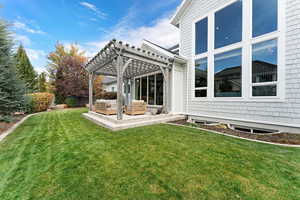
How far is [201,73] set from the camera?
634cm

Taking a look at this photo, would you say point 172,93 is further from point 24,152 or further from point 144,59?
point 24,152

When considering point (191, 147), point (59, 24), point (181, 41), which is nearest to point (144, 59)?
point (181, 41)

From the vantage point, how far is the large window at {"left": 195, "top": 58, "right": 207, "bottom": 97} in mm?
6199

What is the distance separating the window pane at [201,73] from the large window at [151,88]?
228cm

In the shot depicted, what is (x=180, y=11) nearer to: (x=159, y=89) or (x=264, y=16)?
(x=264, y=16)

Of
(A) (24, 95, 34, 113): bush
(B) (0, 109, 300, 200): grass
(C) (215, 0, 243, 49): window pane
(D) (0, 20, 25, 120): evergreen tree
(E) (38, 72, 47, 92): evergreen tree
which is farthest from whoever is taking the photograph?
(E) (38, 72, 47, 92): evergreen tree

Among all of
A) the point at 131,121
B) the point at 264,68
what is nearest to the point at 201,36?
the point at 264,68

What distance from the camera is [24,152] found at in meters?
3.11

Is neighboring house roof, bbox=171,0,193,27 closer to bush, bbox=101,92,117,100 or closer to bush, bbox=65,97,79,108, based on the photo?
bush, bbox=101,92,117,100

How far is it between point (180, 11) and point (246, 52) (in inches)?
180

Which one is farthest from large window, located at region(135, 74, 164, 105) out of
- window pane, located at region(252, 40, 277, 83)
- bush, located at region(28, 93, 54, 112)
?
bush, located at region(28, 93, 54, 112)

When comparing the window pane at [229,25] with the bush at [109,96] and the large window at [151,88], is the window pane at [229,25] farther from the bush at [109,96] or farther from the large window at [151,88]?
the bush at [109,96]

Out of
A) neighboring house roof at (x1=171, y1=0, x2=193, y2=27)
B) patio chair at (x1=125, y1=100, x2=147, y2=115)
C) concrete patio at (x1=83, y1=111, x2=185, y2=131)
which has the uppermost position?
neighboring house roof at (x1=171, y1=0, x2=193, y2=27)

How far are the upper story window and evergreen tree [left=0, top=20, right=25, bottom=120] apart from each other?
8.89m
